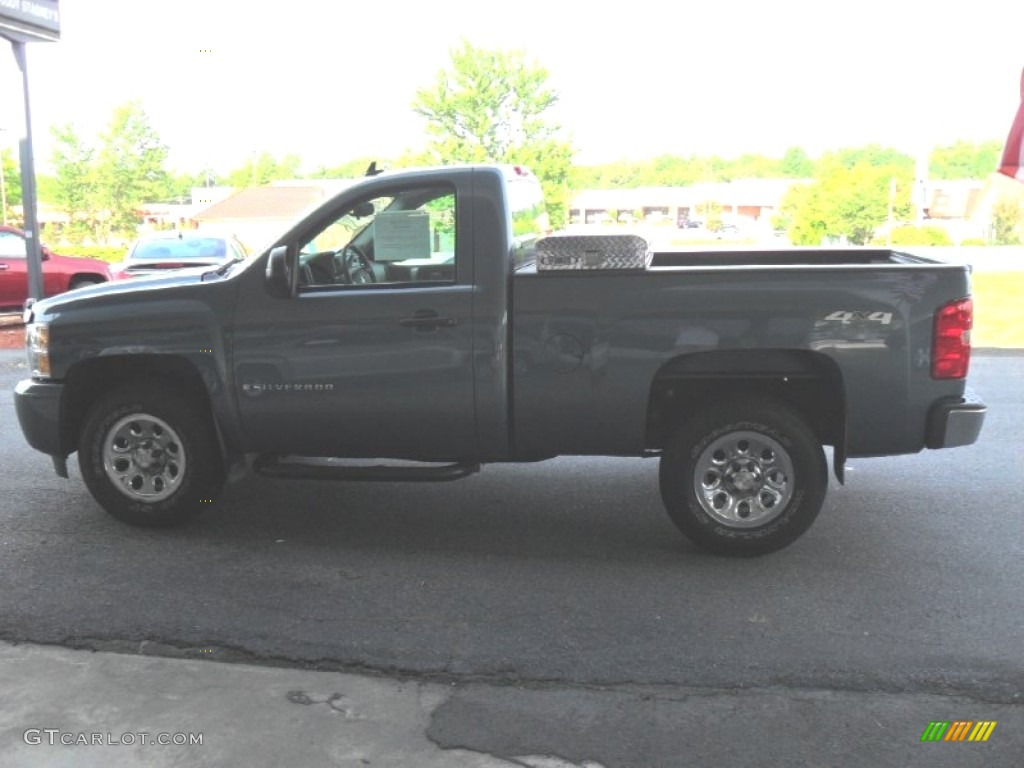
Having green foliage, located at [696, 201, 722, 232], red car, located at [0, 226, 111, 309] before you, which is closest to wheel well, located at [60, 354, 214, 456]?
red car, located at [0, 226, 111, 309]

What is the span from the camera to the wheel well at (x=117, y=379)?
17.1 ft

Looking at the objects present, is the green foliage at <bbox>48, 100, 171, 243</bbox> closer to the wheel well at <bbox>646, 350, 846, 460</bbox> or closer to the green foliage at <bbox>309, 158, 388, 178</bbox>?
the green foliage at <bbox>309, 158, 388, 178</bbox>

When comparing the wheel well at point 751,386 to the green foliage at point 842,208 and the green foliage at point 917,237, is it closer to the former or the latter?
the green foliage at point 917,237

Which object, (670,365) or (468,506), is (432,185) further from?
(468,506)

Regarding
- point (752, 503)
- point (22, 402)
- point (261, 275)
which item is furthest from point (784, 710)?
point (22, 402)

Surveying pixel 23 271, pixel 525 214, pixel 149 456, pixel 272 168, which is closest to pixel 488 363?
pixel 525 214

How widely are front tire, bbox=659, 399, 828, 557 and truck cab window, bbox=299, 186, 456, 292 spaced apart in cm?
154

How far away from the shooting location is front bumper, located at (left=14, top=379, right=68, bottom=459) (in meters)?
5.32

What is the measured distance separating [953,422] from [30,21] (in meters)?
14.0

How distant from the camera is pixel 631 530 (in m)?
5.36

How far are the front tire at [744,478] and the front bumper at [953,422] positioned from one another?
55 cm

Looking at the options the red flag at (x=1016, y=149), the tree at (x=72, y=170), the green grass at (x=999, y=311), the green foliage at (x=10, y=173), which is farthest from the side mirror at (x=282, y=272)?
the green foliage at (x=10, y=173)

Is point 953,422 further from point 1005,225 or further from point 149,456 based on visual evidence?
point 1005,225

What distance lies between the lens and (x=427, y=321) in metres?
4.85
